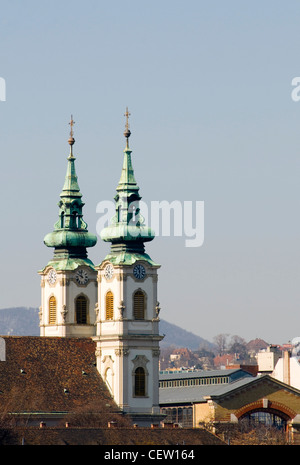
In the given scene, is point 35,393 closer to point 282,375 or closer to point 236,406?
point 236,406

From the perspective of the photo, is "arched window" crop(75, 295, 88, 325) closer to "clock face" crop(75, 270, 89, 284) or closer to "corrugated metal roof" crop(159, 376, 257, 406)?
"clock face" crop(75, 270, 89, 284)

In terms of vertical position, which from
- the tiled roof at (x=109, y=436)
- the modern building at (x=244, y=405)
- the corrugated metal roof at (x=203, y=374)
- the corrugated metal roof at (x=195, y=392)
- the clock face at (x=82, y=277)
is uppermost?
the clock face at (x=82, y=277)

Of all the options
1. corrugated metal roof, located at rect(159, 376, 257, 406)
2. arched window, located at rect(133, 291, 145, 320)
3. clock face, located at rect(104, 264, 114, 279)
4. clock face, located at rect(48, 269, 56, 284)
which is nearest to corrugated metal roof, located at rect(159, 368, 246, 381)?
corrugated metal roof, located at rect(159, 376, 257, 406)

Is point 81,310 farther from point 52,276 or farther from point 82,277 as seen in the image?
point 52,276

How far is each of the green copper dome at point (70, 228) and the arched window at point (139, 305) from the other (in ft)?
28.0

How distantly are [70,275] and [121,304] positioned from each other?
27.2 feet

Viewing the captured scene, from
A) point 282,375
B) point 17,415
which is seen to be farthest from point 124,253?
point 282,375

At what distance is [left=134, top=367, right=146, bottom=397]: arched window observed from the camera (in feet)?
472

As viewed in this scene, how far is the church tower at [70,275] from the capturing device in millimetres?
149500

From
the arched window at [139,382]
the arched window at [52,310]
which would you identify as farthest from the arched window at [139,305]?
the arched window at [52,310]

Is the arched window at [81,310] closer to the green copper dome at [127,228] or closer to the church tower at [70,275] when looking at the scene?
the church tower at [70,275]

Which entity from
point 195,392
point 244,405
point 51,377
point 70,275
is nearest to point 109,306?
point 70,275

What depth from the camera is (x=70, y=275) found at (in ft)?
493

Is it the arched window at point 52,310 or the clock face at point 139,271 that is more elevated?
the clock face at point 139,271
